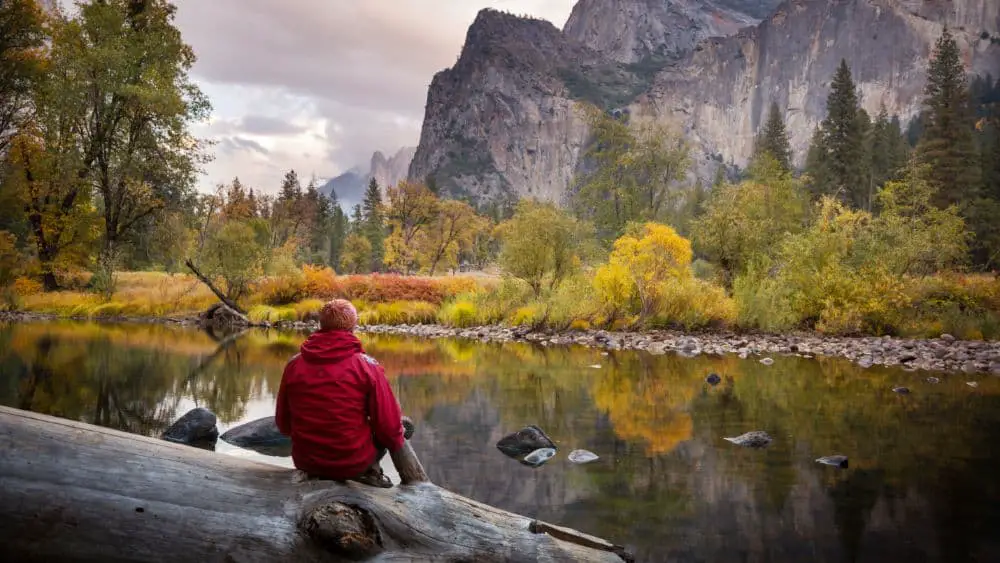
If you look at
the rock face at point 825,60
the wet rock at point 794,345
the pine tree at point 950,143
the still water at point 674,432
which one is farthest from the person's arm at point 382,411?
the rock face at point 825,60

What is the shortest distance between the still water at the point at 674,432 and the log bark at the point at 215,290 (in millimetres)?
10327

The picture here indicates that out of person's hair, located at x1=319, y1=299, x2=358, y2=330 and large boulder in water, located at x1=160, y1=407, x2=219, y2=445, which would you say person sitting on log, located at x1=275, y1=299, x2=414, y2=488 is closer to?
person's hair, located at x1=319, y1=299, x2=358, y2=330

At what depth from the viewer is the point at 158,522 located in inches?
117

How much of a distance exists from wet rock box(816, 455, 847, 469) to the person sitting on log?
590 cm

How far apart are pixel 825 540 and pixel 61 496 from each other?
560 centimetres

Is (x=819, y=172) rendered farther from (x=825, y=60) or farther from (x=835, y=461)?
(x=825, y=60)

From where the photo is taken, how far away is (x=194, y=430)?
8.14m

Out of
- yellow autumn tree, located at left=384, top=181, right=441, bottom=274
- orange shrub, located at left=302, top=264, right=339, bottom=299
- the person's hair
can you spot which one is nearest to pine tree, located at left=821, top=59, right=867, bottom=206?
yellow autumn tree, located at left=384, top=181, right=441, bottom=274

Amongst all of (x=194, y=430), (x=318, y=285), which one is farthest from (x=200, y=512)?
(x=318, y=285)

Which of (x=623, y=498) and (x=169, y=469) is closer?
(x=169, y=469)

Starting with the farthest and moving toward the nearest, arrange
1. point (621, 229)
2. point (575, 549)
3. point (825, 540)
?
point (621, 229) < point (825, 540) < point (575, 549)

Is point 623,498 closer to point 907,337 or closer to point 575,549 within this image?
point 575,549

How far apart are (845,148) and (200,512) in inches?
2322

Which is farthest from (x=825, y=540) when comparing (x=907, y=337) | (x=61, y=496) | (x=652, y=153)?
(x=652, y=153)
